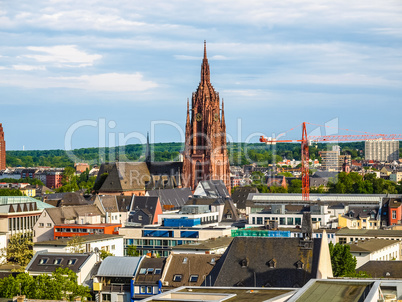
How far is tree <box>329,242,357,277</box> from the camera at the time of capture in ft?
280

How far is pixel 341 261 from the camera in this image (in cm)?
8631

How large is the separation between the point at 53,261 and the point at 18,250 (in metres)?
29.9

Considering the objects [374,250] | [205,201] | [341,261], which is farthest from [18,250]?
[205,201]

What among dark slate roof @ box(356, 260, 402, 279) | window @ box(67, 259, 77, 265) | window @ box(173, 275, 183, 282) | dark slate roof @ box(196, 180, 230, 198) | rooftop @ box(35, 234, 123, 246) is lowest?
dark slate roof @ box(356, 260, 402, 279)

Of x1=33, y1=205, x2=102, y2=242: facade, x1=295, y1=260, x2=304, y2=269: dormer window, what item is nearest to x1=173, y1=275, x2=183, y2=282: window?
x1=295, y1=260, x2=304, y2=269: dormer window

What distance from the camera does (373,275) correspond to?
87.6 meters

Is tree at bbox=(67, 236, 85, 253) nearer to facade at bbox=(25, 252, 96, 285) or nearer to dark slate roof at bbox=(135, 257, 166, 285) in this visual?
facade at bbox=(25, 252, 96, 285)

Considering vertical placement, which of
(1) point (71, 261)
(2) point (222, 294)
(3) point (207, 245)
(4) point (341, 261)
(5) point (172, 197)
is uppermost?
(5) point (172, 197)

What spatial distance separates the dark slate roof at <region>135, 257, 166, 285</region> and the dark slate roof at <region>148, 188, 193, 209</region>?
283 feet

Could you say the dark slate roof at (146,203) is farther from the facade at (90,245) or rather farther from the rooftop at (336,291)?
the rooftop at (336,291)

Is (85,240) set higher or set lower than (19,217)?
lower

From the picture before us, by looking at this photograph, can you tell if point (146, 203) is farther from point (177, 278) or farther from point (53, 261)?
point (177, 278)

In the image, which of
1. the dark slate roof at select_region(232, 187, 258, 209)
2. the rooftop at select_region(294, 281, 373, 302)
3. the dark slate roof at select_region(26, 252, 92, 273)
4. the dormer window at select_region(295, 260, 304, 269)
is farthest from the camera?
the dark slate roof at select_region(232, 187, 258, 209)

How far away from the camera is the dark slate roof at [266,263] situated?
214ft
